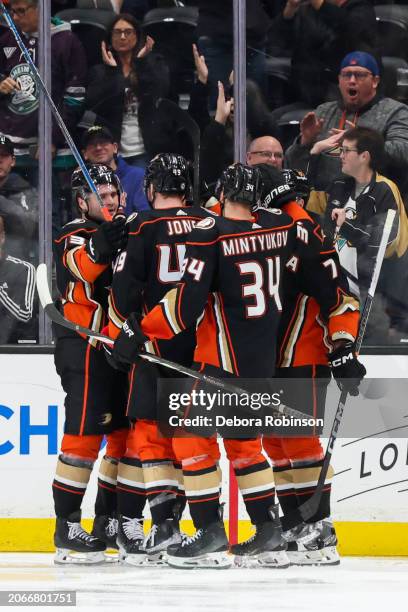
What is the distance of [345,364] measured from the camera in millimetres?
4715

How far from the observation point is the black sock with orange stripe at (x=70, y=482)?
484 centimetres

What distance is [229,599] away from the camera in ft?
13.4

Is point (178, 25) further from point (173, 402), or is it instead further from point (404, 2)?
point (173, 402)

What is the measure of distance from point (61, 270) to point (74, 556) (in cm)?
100

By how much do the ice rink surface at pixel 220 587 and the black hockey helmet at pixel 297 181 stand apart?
A: 1.35 meters

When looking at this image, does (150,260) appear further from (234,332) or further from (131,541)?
(131,541)

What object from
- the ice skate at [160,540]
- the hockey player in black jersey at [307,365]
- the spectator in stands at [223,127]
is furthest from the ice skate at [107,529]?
the spectator in stands at [223,127]

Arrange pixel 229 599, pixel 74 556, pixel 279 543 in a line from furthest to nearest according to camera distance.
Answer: pixel 74 556 → pixel 279 543 → pixel 229 599

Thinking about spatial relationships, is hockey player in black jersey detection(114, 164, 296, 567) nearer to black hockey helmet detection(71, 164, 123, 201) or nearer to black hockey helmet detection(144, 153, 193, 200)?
black hockey helmet detection(144, 153, 193, 200)

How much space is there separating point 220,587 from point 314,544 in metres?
0.63

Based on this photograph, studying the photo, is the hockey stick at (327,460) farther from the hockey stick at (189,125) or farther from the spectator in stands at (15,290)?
the spectator in stands at (15,290)

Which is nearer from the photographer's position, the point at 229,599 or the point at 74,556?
the point at 229,599

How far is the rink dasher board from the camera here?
5.41 m

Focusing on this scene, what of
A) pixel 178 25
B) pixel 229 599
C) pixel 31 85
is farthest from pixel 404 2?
pixel 229 599
